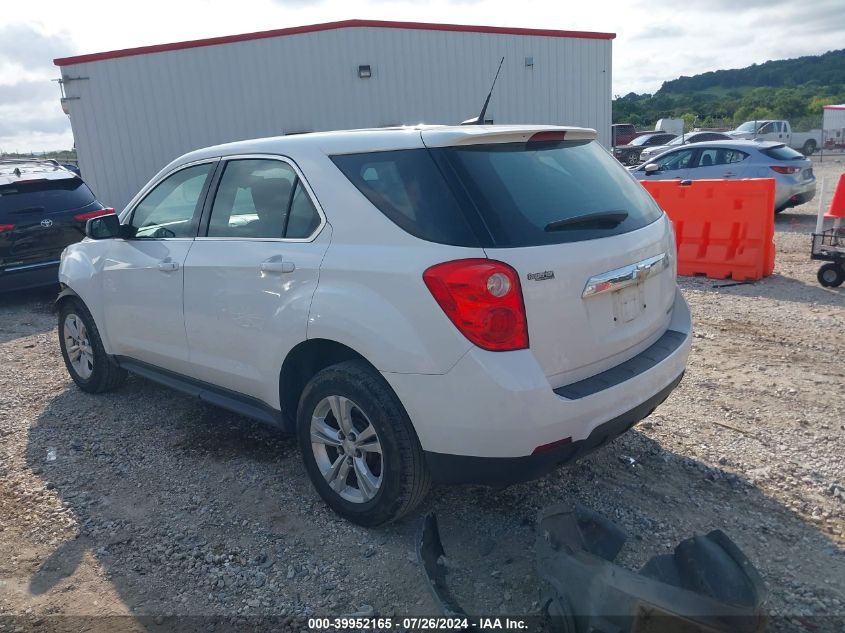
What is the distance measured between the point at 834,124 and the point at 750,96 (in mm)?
41918

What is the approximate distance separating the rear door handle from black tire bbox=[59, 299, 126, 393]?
2.20 metres

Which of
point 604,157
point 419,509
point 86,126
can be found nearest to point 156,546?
point 419,509

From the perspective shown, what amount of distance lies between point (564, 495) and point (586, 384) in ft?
3.01

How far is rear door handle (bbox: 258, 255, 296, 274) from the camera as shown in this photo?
3.45 m

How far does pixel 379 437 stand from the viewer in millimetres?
3131

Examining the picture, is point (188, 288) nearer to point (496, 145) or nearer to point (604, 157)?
point (496, 145)

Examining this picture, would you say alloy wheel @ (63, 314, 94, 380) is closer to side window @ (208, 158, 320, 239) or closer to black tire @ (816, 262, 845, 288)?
side window @ (208, 158, 320, 239)

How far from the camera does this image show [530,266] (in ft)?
9.39

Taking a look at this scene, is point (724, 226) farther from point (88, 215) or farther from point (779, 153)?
point (88, 215)

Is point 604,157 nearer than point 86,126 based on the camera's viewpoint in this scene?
Yes

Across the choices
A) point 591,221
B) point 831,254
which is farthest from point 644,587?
point 831,254

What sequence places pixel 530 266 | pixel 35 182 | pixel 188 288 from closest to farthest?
pixel 530 266, pixel 188 288, pixel 35 182

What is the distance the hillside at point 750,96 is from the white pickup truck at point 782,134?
4.81 meters

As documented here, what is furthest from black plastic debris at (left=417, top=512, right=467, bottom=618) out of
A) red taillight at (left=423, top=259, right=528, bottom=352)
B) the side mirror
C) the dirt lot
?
→ the side mirror
